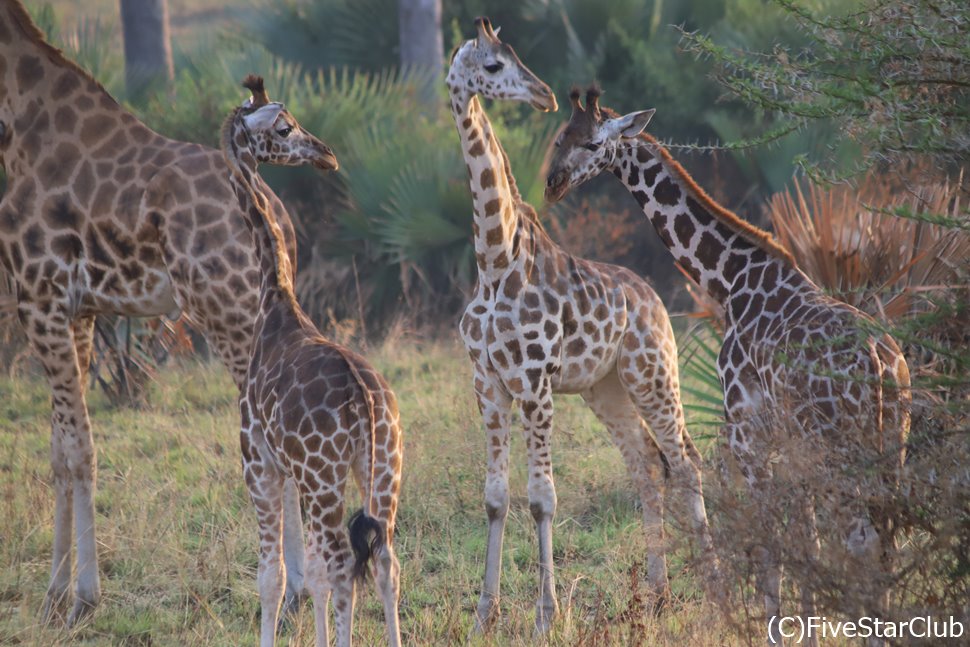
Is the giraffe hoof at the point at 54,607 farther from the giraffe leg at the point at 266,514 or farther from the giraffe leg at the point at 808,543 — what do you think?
the giraffe leg at the point at 808,543

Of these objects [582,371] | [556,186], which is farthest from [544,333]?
[556,186]

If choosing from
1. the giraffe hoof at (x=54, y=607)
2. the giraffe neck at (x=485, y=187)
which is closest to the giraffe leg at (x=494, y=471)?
the giraffe neck at (x=485, y=187)

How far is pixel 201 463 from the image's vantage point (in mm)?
8016

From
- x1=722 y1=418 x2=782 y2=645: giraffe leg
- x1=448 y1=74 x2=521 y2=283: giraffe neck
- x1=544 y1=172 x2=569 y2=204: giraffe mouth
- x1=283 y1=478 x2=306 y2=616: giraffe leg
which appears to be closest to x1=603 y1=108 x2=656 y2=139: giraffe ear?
x1=544 y1=172 x2=569 y2=204: giraffe mouth

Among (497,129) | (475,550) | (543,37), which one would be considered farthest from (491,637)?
(543,37)

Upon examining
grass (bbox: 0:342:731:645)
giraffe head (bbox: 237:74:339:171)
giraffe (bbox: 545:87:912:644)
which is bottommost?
grass (bbox: 0:342:731:645)

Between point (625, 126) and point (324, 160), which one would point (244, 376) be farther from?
point (625, 126)

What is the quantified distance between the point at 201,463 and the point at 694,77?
26.9ft

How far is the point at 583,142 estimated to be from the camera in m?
5.85

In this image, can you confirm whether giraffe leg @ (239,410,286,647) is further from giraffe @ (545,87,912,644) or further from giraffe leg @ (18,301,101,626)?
giraffe @ (545,87,912,644)

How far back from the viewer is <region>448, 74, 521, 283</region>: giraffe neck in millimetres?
5781

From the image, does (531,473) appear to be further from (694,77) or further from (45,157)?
(694,77)

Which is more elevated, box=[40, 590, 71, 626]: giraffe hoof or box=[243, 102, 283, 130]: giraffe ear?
box=[243, 102, 283, 130]: giraffe ear

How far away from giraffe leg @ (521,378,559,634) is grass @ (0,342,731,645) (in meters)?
0.13
